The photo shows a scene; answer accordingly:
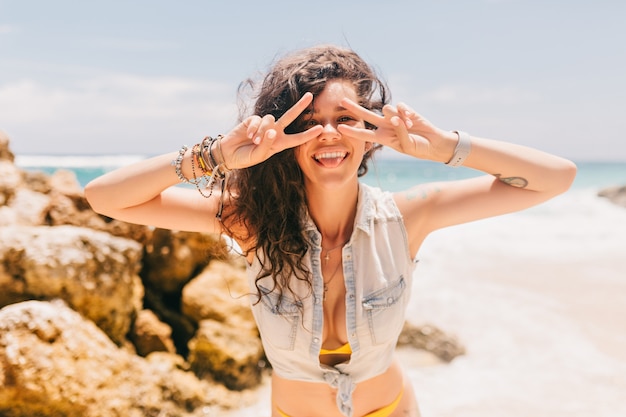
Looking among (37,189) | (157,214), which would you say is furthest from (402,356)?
(37,189)

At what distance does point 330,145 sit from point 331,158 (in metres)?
0.06

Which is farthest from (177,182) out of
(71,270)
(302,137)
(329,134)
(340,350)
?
(71,270)

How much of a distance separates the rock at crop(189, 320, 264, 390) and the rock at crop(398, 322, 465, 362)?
6.67 ft

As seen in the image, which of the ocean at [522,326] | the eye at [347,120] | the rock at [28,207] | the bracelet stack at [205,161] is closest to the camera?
the bracelet stack at [205,161]

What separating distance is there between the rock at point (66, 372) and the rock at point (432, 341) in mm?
2913

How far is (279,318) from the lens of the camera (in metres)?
2.33

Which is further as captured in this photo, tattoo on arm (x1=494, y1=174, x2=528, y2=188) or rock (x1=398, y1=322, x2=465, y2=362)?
rock (x1=398, y1=322, x2=465, y2=362)

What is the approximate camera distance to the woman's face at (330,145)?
2152mm

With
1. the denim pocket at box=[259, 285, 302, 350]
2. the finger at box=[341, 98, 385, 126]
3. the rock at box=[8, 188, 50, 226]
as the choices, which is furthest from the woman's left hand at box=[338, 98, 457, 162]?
the rock at box=[8, 188, 50, 226]

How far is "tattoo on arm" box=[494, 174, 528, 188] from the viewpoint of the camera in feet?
7.39

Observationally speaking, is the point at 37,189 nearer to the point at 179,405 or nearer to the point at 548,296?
the point at 179,405

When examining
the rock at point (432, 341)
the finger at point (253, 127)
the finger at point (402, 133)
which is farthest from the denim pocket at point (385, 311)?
the rock at point (432, 341)

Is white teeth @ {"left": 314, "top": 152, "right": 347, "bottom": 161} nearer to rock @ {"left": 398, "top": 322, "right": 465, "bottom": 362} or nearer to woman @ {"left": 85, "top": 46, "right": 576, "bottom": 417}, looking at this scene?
woman @ {"left": 85, "top": 46, "right": 576, "bottom": 417}

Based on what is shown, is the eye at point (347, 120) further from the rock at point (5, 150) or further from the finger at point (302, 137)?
the rock at point (5, 150)
